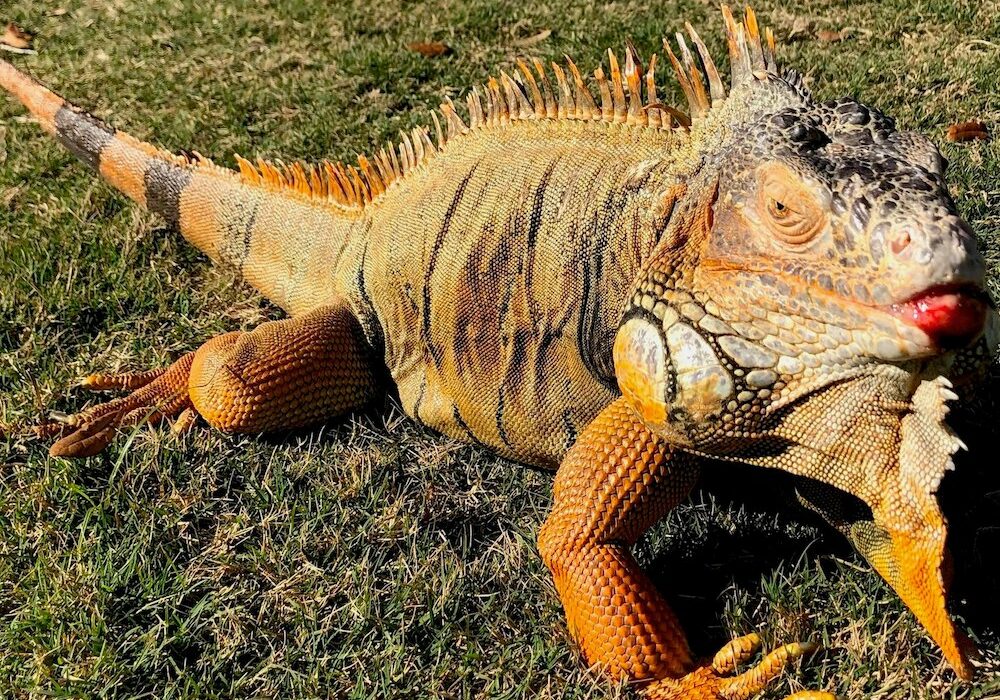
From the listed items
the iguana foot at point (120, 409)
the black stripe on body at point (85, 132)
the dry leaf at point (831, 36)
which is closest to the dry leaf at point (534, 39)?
the dry leaf at point (831, 36)

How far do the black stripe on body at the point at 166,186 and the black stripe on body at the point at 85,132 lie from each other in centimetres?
28

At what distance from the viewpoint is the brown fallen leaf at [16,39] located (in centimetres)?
552

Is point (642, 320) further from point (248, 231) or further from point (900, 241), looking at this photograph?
point (248, 231)

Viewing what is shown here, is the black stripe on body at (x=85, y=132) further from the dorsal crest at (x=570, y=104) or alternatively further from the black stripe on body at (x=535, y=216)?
the black stripe on body at (x=535, y=216)

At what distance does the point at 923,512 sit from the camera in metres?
1.78

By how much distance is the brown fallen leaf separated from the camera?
552 cm

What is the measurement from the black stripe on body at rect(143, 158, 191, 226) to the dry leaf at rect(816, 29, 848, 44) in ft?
10.5

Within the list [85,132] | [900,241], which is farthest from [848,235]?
[85,132]

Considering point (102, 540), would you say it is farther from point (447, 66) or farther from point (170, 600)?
point (447, 66)

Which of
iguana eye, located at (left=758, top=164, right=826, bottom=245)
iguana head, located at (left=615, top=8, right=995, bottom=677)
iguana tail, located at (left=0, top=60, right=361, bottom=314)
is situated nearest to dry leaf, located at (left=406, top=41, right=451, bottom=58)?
iguana tail, located at (left=0, top=60, right=361, bottom=314)

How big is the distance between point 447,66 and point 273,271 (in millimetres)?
2023

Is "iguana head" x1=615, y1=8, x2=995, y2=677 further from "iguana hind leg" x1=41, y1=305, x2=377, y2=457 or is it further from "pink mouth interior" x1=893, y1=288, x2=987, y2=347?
"iguana hind leg" x1=41, y1=305, x2=377, y2=457

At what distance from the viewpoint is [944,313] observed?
5.07 feet

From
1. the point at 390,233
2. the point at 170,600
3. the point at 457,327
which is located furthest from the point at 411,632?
the point at 390,233
